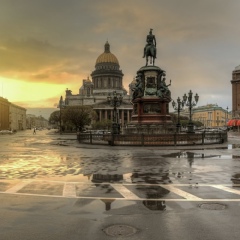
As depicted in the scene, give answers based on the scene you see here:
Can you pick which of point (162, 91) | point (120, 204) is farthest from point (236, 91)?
point (120, 204)

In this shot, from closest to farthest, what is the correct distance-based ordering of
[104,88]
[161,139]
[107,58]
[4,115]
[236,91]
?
1. [161,139]
2. [236,91]
3. [4,115]
4. [107,58]
5. [104,88]

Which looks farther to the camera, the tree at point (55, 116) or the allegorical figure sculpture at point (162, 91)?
the tree at point (55, 116)

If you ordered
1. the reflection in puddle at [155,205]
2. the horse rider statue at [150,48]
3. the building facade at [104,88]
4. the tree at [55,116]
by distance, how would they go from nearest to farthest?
the reflection in puddle at [155,205], the horse rider statue at [150,48], the tree at [55,116], the building facade at [104,88]

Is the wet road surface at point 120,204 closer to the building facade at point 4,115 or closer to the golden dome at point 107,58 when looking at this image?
the building facade at point 4,115

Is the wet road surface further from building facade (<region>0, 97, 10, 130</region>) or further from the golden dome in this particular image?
the golden dome

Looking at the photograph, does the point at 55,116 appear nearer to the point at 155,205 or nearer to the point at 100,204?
the point at 100,204

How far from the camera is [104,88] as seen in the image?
18500 cm

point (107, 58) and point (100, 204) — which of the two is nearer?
point (100, 204)

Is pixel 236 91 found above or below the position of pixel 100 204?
above

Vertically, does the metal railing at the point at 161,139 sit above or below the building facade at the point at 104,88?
below

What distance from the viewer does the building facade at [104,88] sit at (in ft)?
577

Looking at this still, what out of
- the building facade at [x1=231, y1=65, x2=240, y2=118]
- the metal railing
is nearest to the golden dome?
the building facade at [x1=231, y1=65, x2=240, y2=118]

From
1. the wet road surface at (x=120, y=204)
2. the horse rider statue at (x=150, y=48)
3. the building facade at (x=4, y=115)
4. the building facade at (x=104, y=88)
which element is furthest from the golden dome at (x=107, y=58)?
the wet road surface at (x=120, y=204)

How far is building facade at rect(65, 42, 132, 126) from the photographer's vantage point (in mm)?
175750
